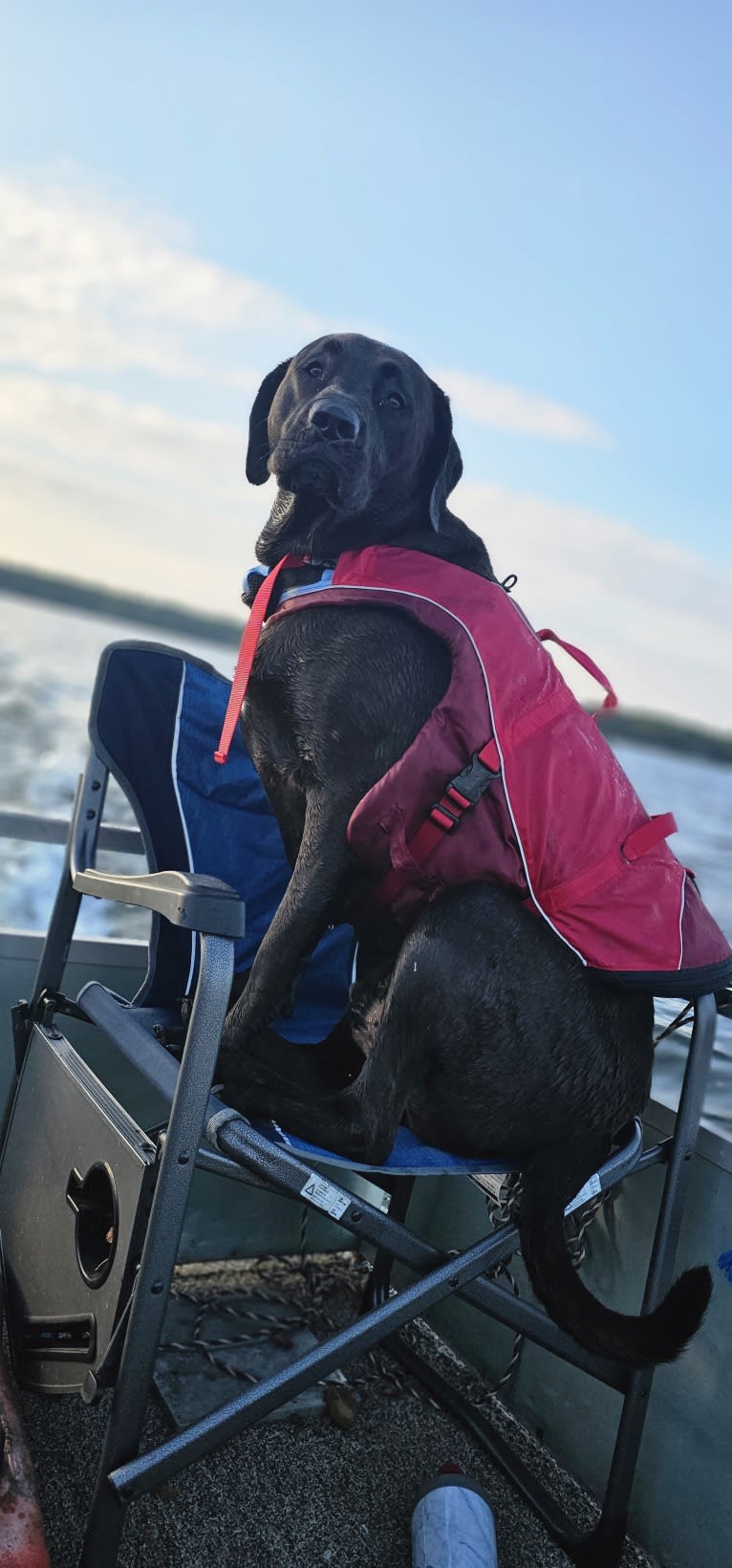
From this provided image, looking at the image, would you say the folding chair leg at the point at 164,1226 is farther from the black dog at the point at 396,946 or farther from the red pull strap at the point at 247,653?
the red pull strap at the point at 247,653

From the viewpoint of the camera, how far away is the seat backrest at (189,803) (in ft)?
5.80

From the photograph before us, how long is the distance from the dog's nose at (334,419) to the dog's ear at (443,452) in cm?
18

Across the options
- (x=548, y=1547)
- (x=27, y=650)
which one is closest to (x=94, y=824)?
(x=548, y=1547)

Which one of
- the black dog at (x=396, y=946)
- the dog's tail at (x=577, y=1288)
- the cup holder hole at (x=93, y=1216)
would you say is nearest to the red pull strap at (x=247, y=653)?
the black dog at (x=396, y=946)

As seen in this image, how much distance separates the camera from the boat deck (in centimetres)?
139

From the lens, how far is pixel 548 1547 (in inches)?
59.7

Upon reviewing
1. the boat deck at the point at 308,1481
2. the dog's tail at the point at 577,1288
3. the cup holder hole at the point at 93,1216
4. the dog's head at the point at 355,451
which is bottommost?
the boat deck at the point at 308,1481

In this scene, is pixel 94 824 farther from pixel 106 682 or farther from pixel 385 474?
pixel 385 474

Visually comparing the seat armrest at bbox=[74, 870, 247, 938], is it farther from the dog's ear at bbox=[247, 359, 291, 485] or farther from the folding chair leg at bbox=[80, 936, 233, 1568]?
the dog's ear at bbox=[247, 359, 291, 485]

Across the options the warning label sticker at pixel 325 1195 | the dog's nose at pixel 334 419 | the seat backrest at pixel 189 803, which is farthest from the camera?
the seat backrest at pixel 189 803

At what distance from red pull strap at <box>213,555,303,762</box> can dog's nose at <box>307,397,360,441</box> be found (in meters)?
0.21

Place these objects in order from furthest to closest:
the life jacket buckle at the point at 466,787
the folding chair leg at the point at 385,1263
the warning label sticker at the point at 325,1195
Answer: the folding chair leg at the point at 385,1263 < the life jacket buckle at the point at 466,787 < the warning label sticker at the point at 325,1195

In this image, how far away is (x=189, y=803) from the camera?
73.6 inches

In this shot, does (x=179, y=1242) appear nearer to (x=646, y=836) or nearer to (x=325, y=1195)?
(x=325, y=1195)
